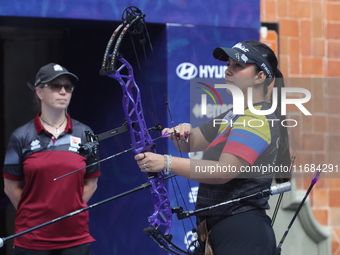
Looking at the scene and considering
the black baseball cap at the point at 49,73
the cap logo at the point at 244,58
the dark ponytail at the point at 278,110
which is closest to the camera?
the cap logo at the point at 244,58

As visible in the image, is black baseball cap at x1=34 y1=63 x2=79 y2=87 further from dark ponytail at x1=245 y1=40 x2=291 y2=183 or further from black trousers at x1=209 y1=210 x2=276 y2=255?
black trousers at x1=209 y1=210 x2=276 y2=255

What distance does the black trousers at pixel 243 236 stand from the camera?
3.94 meters

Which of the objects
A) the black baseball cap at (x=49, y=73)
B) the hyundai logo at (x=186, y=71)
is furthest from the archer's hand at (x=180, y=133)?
the hyundai logo at (x=186, y=71)

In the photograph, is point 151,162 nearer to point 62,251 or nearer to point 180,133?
point 180,133

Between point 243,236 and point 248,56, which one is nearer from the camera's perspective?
point 243,236

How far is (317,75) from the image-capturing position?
23.8 ft

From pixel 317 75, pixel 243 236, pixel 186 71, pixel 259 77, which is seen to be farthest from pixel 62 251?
pixel 317 75

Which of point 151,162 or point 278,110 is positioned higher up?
point 278,110

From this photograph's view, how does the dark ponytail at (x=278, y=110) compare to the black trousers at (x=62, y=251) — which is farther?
the black trousers at (x=62, y=251)

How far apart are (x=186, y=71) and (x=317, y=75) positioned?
1799mm

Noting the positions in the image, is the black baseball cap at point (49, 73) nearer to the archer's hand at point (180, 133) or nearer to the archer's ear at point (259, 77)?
the archer's hand at point (180, 133)

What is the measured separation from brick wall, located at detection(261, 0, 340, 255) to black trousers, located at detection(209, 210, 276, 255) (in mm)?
3086

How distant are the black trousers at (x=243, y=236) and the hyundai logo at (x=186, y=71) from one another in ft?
6.69

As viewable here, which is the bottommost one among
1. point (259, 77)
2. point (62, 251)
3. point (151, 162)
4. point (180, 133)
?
point (62, 251)
